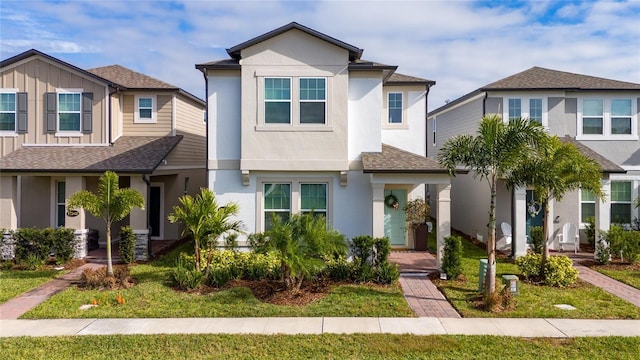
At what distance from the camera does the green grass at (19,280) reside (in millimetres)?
11430

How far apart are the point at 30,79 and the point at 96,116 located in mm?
2766

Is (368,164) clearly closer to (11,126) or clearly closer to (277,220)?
(277,220)

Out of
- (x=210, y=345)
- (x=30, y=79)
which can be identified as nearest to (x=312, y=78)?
(x=210, y=345)

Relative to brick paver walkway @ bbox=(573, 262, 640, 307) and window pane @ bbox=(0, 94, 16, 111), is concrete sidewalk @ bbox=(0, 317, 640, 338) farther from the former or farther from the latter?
window pane @ bbox=(0, 94, 16, 111)

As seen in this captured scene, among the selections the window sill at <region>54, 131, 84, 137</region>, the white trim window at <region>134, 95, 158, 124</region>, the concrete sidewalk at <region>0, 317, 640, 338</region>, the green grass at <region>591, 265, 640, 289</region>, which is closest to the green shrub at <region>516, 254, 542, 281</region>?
the green grass at <region>591, 265, 640, 289</region>

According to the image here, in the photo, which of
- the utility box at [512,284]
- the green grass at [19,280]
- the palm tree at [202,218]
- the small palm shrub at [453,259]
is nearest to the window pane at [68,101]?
the green grass at [19,280]

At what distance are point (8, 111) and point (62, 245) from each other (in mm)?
6448

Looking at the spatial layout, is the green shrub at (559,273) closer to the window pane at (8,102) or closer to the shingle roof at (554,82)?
the shingle roof at (554,82)

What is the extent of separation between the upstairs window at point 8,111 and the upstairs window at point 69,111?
5.67ft

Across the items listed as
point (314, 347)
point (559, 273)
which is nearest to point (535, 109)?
point (559, 273)

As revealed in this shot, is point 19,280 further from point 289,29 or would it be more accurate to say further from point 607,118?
point 607,118

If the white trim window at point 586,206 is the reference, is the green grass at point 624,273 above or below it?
below

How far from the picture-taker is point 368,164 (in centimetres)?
1352

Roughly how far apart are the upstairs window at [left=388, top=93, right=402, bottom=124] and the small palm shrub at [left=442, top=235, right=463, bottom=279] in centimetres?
619
